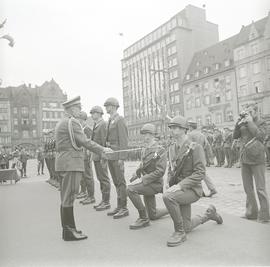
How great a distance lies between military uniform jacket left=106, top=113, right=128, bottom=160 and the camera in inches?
283

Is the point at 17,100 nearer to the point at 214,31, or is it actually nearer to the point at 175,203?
the point at 214,31

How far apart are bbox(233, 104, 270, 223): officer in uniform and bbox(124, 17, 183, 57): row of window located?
66257mm

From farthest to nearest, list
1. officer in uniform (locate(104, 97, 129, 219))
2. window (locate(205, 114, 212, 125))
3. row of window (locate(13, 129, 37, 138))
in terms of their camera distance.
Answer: row of window (locate(13, 129, 37, 138)) → window (locate(205, 114, 212, 125)) → officer in uniform (locate(104, 97, 129, 219))

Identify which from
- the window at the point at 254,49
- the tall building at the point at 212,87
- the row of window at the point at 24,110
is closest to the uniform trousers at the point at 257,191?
the window at the point at 254,49

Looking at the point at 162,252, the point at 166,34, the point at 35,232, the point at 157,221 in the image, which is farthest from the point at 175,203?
the point at 166,34

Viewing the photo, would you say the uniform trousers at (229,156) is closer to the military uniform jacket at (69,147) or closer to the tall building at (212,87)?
the military uniform jacket at (69,147)

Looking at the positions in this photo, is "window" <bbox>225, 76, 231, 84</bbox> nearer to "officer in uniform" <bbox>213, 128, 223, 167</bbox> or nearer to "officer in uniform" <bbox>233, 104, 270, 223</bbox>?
"officer in uniform" <bbox>213, 128, 223, 167</bbox>

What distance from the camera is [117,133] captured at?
23.8ft

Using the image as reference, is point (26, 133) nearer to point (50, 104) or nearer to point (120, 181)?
point (50, 104)

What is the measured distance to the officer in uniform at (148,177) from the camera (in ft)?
19.5

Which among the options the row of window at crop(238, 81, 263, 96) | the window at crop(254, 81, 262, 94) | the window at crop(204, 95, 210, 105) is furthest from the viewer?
the window at crop(204, 95, 210, 105)

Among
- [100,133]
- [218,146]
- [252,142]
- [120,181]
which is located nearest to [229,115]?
[218,146]

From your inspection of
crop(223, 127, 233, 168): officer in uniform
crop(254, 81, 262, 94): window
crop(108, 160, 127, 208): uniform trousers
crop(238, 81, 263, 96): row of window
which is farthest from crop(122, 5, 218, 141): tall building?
crop(108, 160, 127, 208): uniform trousers

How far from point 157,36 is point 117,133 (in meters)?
73.4
